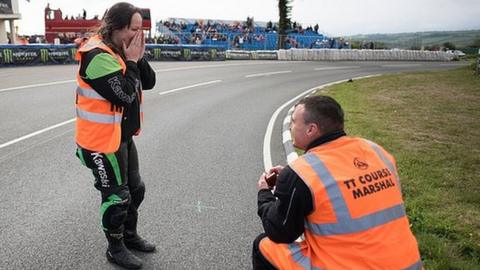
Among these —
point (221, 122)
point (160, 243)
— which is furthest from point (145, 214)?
point (221, 122)

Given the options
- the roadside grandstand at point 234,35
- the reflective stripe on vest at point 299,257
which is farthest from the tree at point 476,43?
the reflective stripe on vest at point 299,257

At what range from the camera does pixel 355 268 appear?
226cm

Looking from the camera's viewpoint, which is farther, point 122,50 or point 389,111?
point 389,111

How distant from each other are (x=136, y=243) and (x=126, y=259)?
1.03 feet

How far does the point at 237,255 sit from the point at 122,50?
1927 millimetres

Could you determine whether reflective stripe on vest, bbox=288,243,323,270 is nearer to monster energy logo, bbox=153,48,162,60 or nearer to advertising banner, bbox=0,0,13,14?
monster energy logo, bbox=153,48,162,60

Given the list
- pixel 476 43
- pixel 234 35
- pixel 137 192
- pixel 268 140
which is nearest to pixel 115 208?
pixel 137 192

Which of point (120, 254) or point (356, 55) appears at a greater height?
point (356, 55)

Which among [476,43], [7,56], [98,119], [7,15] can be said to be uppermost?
[7,15]

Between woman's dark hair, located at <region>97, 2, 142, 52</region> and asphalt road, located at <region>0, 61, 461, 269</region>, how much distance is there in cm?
180

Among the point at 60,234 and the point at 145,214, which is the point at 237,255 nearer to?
the point at 145,214

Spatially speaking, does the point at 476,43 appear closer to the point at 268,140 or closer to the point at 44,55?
the point at 44,55

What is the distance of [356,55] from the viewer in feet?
119

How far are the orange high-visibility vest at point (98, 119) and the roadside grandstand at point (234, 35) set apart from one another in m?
30.4
